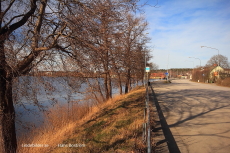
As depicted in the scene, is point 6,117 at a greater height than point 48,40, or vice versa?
point 48,40

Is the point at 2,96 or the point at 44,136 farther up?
the point at 2,96

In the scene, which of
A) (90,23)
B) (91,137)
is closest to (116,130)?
(91,137)

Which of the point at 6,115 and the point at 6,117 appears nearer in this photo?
the point at 6,115

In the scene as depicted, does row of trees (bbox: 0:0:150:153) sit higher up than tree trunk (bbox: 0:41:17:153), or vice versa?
row of trees (bbox: 0:0:150:153)

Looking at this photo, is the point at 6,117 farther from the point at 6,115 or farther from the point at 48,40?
the point at 48,40

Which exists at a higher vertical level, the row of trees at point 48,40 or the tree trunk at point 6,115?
the row of trees at point 48,40

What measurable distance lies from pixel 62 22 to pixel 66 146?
3.95 m

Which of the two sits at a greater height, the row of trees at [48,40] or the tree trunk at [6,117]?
the row of trees at [48,40]

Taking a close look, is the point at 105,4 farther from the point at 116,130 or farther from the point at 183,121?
the point at 183,121

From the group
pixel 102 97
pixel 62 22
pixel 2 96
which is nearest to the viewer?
pixel 2 96

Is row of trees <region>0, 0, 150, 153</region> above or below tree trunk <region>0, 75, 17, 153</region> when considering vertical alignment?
above

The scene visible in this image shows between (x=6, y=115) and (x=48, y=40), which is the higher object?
(x=48, y=40)

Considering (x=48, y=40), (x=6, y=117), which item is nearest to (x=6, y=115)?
(x=6, y=117)

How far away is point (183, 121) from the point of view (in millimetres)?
8008
